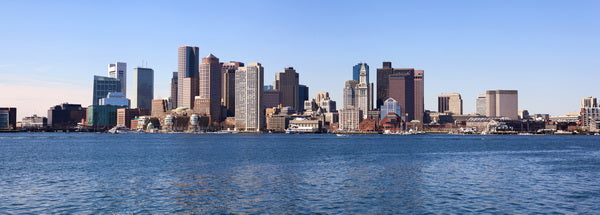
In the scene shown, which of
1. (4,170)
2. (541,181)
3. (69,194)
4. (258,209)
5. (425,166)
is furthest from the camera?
(425,166)

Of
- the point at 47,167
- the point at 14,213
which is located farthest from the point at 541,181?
the point at 47,167

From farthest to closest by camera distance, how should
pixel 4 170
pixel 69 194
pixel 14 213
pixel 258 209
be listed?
1. pixel 4 170
2. pixel 69 194
3. pixel 258 209
4. pixel 14 213

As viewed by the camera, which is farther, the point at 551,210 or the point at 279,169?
the point at 279,169

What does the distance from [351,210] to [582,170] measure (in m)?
48.6

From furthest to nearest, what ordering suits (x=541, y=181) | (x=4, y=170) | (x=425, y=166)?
(x=425, y=166), (x=4, y=170), (x=541, y=181)

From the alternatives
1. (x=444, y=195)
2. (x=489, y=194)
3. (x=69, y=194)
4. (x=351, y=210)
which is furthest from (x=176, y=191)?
(x=489, y=194)

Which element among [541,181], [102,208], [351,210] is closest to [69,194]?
[102,208]

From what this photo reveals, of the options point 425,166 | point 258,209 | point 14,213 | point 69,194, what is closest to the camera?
point 14,213

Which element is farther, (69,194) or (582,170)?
(582,170)

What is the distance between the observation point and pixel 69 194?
51.3 meters

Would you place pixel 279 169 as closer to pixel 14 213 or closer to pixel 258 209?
pixel 258 209

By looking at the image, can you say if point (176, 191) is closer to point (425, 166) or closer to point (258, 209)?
point (258, 209)

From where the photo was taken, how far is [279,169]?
77500 mm

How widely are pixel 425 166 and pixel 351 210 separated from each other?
142ft
